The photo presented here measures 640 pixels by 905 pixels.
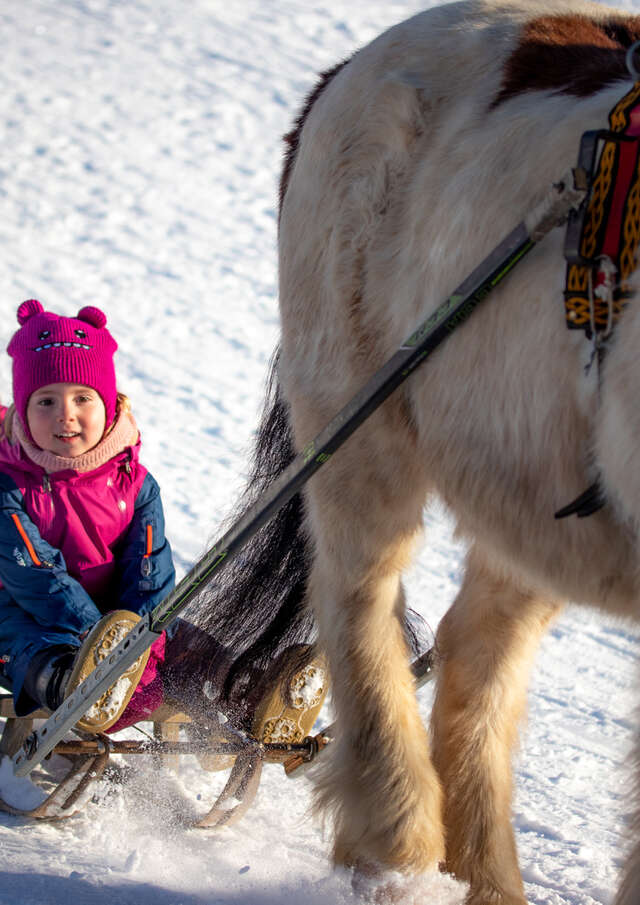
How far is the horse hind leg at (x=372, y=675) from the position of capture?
84.8 inches

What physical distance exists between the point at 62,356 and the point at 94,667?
90 cm

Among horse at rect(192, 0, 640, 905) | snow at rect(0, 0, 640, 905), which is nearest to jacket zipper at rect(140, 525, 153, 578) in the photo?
horse at rect(192, 0, 640, 905)

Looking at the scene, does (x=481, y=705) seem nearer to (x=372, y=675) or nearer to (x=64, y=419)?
(x=372, y=675)

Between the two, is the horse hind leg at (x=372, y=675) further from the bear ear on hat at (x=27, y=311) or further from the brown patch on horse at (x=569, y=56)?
the bear ear on hat at (x=27, y=311)

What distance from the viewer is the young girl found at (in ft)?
8.55

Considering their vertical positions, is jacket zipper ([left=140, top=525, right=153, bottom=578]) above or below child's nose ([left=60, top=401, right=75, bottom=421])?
below

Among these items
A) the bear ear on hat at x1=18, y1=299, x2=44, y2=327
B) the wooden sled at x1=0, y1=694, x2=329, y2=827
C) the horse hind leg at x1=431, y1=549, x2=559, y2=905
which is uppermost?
the bear ear on hat at x1=18, y1=299, x2=44, y2=327

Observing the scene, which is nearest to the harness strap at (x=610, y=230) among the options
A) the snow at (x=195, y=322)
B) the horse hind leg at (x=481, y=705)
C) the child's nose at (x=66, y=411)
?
the snow at (x=195, y=322)

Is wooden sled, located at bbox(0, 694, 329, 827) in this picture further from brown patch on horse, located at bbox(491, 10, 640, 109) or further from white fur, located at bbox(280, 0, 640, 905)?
brown patch on horse, located at bbox(491, 10, 640, 109)

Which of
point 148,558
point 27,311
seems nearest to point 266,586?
point 148,558

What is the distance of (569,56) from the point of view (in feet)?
6.04

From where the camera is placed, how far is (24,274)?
7863 mm

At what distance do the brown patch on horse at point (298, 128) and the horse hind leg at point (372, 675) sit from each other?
2.64 ft

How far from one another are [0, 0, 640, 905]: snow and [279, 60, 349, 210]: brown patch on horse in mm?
945
